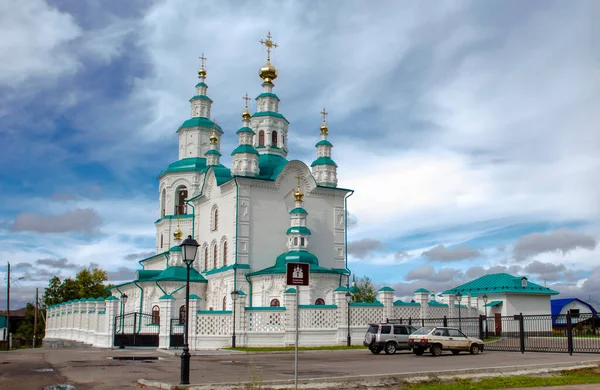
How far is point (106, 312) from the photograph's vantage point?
3152cm

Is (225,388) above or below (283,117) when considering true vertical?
below

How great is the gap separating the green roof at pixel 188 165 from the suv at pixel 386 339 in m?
26.5

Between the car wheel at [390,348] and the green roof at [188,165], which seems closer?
the car wheel at [390,348]

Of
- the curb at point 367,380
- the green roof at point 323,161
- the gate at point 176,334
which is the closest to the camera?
the curb at point 367,380

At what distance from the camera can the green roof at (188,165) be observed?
1839 inches

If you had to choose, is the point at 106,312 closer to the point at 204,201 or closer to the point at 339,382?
the point at 204,201

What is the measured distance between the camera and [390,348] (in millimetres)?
23078

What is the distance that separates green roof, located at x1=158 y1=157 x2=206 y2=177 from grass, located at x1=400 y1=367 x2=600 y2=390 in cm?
3572

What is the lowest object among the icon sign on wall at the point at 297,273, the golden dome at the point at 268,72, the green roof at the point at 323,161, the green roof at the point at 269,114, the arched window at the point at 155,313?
the arched window at the point at 155,313

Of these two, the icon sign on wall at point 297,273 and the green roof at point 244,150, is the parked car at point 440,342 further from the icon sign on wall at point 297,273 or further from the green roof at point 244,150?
the green roof at point 244,150

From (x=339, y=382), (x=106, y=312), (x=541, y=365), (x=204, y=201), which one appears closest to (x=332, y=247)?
(x=204, y=201)

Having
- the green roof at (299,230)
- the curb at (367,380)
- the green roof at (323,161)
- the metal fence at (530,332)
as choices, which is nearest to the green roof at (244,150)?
the green roof at (323,161)

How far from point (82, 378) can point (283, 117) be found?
96.9 feet

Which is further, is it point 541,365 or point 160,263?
point 160,263
